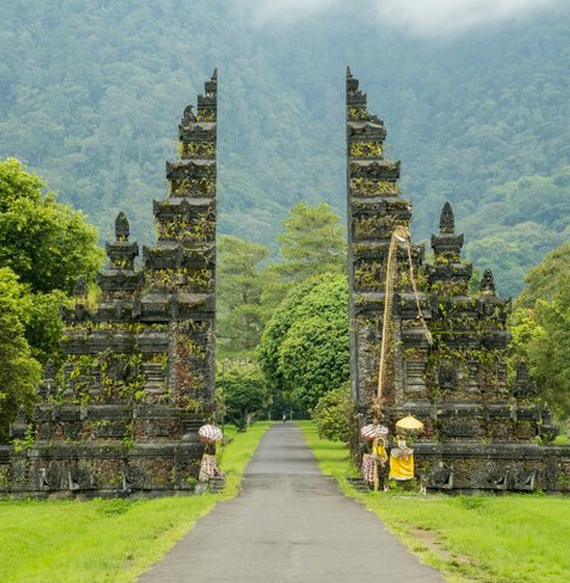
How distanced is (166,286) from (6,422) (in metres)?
9.87

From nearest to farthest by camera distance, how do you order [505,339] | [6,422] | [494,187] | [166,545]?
[166,545] → [505,339] → [6,422] → [494,187]

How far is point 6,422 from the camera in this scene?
103ft

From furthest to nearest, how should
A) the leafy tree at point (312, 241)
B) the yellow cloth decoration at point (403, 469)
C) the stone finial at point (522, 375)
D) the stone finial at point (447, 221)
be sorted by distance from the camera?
1. the leafy tree at point (312, 241)
2. the stone finial at point (447, 221)
3. the stone finial at point (522, 375)
4. the yellow cloth decoration at point (403, 469)

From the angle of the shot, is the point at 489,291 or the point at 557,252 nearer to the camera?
the point at 489,291

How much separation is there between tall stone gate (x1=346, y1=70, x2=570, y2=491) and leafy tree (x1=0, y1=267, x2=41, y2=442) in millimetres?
11228

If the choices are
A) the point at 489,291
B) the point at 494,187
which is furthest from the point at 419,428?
the point at 494,187

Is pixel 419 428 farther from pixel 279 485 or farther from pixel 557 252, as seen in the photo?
pixel 557 252

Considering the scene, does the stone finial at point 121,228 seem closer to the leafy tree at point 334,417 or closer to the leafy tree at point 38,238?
the leafy tree at point 38,238

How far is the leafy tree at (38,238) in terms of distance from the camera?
121ft

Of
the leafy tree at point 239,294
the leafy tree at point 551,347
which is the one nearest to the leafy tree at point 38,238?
the leafy tree at point 551,347

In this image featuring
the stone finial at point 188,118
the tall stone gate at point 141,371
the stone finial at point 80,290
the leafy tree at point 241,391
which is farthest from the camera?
the leafy tree at point 241,391

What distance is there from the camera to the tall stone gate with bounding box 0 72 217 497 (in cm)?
2361

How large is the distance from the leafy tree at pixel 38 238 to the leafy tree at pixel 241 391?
22876 mm

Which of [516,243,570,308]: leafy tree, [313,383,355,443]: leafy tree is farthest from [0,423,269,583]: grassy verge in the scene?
[516,243,570,308]: leafy tree
